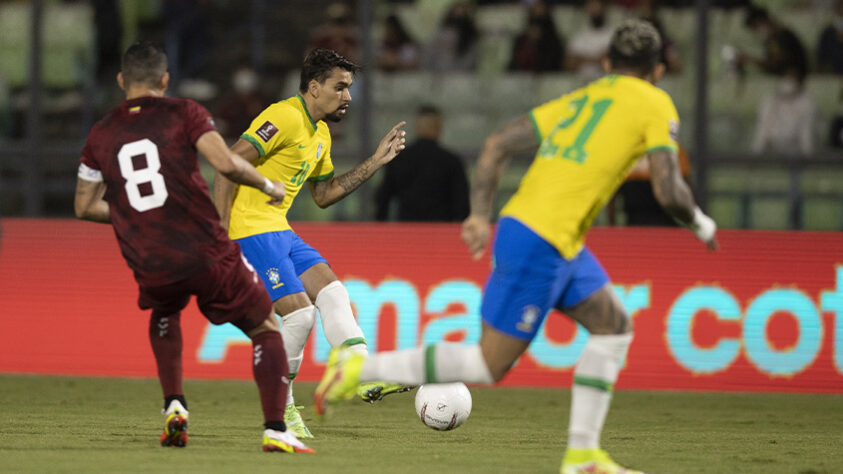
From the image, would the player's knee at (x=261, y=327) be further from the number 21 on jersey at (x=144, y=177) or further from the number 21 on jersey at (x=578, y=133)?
the number 21 on jersey at (x=578, y=133)

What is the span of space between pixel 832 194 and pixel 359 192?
4401 millimetres

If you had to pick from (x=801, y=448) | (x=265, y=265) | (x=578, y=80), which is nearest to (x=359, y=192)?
(x=578, y=80)

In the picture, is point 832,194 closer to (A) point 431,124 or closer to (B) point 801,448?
(A) point 431,124

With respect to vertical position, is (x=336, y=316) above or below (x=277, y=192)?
below

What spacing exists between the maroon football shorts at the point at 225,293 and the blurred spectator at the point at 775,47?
26.2 ft

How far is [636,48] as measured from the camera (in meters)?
5.76

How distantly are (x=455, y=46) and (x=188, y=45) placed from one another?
313cm

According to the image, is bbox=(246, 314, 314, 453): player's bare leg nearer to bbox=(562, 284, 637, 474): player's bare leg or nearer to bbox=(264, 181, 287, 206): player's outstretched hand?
bbox=(264, 181, 287, 206): player's outstretched hand

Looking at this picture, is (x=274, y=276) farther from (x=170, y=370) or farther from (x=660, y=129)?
(x=660, y=129)

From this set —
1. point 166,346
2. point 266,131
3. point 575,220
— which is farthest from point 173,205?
point 575,220

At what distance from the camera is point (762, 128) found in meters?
12.8

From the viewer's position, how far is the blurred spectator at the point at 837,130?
12618 mm

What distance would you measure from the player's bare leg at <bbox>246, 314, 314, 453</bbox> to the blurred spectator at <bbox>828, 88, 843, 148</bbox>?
7.82 m

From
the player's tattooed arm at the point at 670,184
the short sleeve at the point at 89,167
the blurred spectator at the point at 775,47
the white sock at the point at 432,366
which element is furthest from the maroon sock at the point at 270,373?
the blurred spectator at the point at 775,47
